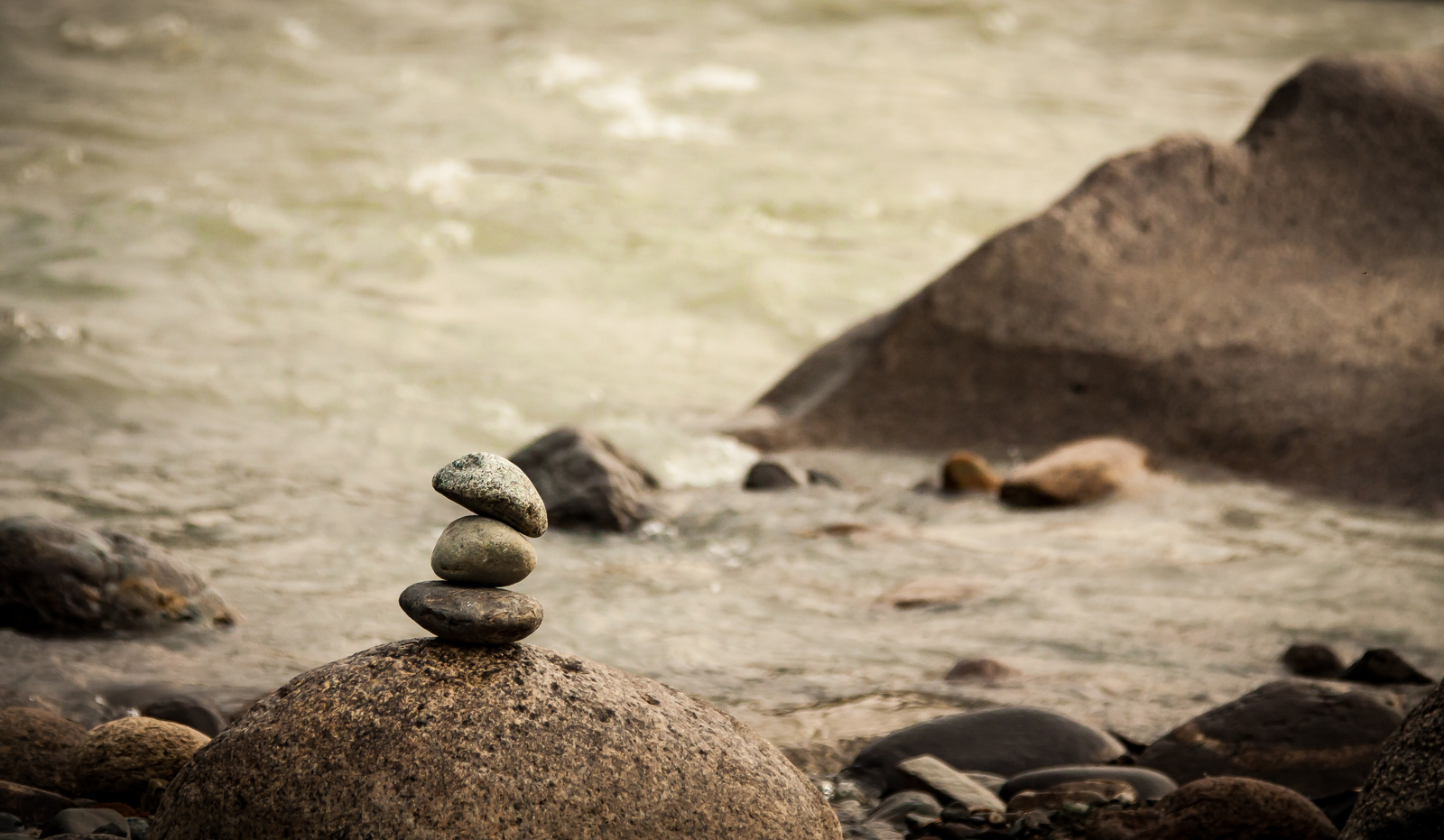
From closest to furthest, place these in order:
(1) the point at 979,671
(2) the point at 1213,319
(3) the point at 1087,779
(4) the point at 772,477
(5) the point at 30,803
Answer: (5) the point at 30,803 < (3) the point at 1087,779 < (1) the point at 979,671 < (4) the point at 772,477 < (2) the point at 1213,319

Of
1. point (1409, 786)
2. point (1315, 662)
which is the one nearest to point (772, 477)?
point (1315, 662)

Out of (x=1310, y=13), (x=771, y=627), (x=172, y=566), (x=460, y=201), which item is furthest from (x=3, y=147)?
(x=1310, y=13)

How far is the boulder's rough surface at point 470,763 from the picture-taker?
198 centimetres

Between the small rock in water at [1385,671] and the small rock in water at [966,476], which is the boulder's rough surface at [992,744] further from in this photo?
the small rock in water at [966,476]

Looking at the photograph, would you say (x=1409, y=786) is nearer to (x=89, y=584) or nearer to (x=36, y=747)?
(x=36, y=747)

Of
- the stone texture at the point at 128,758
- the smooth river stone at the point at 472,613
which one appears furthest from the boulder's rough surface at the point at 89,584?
the smooth river stone at the point at 472,613

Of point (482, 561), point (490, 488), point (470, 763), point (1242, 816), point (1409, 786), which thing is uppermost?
point (490, 488)

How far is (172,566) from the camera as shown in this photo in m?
4.07

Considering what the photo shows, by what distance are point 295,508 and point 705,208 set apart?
6.41 metres

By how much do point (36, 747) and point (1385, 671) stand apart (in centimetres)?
319

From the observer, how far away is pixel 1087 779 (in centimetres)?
285

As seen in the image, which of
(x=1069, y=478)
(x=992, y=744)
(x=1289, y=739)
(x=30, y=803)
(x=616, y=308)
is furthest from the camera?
(x=616, y=308)

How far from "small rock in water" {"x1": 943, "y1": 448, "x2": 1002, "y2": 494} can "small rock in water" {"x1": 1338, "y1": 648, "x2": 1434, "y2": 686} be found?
7.71 feet

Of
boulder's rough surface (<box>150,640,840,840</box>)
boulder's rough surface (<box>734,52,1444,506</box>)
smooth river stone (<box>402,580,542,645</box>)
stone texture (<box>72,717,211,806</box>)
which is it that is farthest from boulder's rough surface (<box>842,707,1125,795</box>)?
boulder's rough surface (<box>734,52,1444,506</box>)
